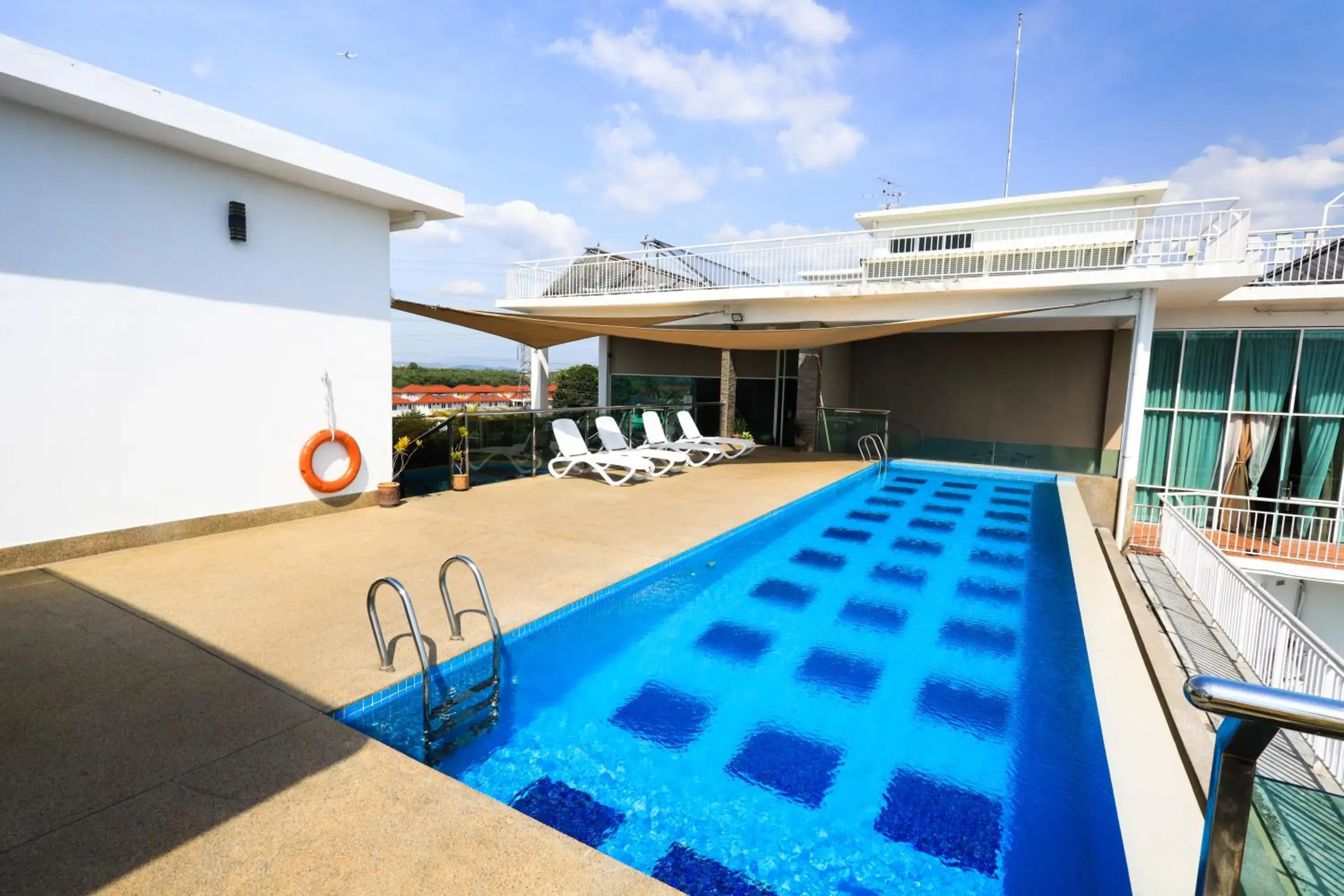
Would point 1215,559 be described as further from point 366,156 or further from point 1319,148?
point 1319,148

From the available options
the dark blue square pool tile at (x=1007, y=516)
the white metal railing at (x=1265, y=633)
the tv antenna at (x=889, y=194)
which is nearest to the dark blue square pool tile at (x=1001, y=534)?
the dark blue square pool tile at (x=1007, y=516)

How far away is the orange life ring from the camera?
22.0 ft

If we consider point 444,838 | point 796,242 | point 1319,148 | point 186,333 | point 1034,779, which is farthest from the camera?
point 1319,148

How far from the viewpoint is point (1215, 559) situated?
255 inches

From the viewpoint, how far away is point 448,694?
3.59 metres

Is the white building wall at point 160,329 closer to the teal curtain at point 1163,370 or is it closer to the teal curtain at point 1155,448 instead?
the teal curtain at point 1163,370

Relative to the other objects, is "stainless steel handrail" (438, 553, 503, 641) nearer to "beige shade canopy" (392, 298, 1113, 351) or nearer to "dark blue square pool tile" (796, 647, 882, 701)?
"dark blue square pool tile" (796, 647, 882, 701)

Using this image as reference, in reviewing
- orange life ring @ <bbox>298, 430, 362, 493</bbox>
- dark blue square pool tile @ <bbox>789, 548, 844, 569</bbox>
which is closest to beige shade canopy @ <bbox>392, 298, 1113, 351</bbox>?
orange life ring @ <bbox>298, 430, 362, 493</bbox>

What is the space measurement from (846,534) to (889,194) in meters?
13.7

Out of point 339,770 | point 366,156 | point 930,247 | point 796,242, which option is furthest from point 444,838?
point 930,247

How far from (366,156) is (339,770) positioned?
20.2 ft

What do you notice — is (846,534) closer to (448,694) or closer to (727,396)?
(448,694)

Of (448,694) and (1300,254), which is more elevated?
(1300,254)

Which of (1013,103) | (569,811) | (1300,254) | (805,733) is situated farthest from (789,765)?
(1013,103)
